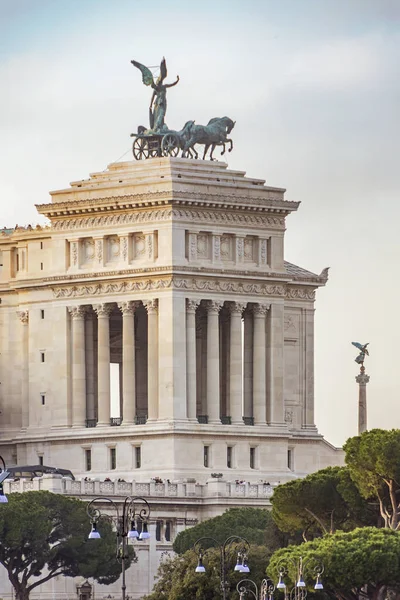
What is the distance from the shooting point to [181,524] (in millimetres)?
198375

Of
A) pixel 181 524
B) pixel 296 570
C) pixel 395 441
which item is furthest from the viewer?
pixel 181 524

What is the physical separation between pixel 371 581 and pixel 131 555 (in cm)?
2532

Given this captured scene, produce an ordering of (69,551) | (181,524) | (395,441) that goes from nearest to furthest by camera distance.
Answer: (395,441)
(69,551)
(181,524)

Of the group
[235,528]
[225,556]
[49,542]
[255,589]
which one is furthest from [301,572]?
[235,528]

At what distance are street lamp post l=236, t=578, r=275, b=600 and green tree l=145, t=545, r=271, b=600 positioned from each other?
483 millimetres

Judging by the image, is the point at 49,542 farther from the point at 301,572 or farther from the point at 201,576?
the point at 301,572

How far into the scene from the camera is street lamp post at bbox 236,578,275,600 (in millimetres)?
156250

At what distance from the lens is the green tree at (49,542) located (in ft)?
600

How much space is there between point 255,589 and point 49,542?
19.3m

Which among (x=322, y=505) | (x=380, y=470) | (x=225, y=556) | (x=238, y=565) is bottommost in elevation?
(x=225, y=556)

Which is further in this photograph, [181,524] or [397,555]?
[181,524]

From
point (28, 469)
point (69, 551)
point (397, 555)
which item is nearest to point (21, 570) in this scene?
→ point (69, 551)

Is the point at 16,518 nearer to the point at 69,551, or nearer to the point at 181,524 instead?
the point at 69,551

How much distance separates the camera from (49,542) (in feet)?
608
